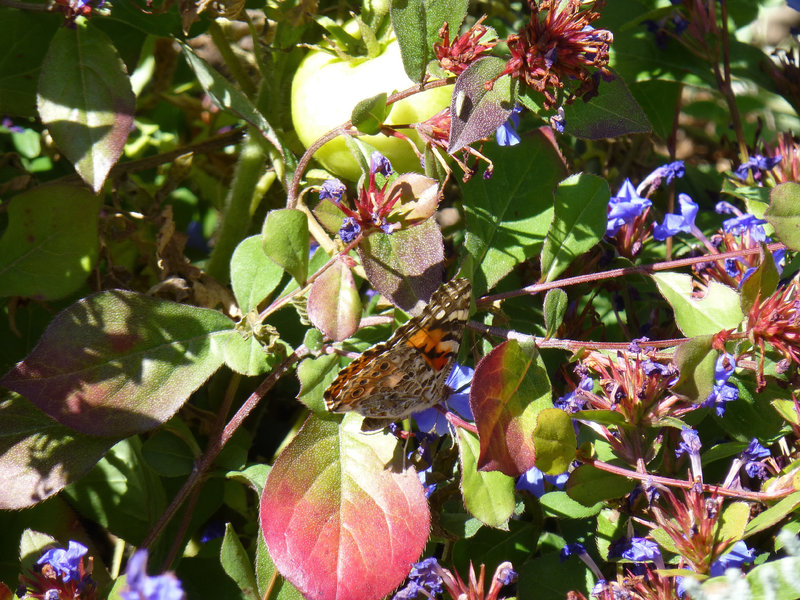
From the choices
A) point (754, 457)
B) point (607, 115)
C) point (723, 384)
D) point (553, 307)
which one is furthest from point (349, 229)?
point (754, 457)

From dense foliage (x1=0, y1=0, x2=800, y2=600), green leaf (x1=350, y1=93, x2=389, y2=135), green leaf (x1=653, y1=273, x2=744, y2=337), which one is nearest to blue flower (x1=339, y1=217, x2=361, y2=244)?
dense foliage (x1=0, y1=0, x2=800, y2=600)

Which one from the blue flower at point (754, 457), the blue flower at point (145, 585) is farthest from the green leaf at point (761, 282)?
the blue flower at point (145, 585)

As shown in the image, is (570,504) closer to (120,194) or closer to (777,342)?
(777,342)

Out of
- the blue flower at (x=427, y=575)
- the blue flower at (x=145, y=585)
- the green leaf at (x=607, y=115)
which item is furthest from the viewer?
the green leaf at (x=607, y=115)

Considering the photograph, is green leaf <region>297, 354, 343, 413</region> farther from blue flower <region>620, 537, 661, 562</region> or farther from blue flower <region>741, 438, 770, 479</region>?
blue flower <region>741, 438, 770, 479</region>

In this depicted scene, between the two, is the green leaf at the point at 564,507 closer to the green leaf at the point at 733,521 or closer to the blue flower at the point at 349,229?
the green leaf at the point at 733,521

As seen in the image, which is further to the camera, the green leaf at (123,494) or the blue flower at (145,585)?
the green leaf at (123,494)

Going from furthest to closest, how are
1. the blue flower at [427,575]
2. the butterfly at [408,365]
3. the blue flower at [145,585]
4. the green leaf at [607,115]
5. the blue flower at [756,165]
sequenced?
the blue flower at [756,165], the green leaf at [607,115], the blue flower at [427,575], the butterfly at [408,365], the blue flower at [145,585]
